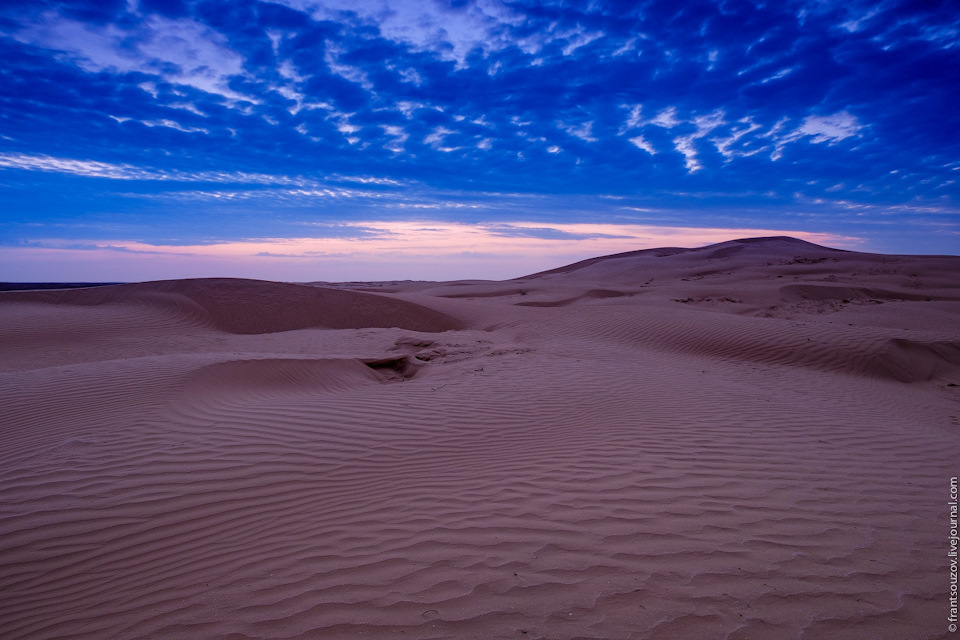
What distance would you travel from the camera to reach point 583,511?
3.86 metres

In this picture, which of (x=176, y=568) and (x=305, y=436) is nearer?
(x=176, y=568)

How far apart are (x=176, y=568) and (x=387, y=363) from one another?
7.12m

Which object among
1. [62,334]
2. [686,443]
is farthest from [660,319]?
[62,334]

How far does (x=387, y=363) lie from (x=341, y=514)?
6.56 meters

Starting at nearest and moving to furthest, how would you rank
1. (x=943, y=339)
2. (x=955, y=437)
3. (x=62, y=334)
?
(x=955, y=437) < (x=943, y=339) < (x=62, y=334)

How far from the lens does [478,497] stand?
4199 mm

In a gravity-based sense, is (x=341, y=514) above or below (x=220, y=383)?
below

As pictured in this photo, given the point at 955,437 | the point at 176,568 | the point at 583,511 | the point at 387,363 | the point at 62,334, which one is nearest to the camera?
the point at 176,568

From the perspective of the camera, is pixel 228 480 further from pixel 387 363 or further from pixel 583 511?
pixel 387 363

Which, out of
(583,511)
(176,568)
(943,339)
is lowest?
(176,568)

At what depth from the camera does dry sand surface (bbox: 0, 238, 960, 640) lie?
2.84 metres

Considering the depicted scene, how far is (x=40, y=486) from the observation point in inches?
170

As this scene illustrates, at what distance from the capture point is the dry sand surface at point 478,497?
2.84m

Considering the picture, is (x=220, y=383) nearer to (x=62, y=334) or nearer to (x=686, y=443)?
(x=686, y=443)
